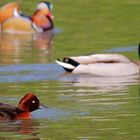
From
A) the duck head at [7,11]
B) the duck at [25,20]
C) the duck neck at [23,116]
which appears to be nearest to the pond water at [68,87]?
the duck neck at [23,116]

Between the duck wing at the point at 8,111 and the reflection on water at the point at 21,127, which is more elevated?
the duck wing at the point at 8,111

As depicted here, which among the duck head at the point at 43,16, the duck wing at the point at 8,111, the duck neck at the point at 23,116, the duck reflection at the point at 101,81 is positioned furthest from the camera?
the duck head at the point at 43,16

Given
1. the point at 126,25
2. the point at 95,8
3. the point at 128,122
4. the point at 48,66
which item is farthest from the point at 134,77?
the point at 95,8

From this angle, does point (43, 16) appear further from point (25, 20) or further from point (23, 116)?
point (23, 116)

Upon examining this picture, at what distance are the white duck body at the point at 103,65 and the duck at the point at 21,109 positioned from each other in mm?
4227

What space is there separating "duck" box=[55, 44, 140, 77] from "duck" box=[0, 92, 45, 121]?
422 cm

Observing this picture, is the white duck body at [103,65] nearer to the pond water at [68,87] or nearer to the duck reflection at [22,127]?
the pond water at [68,87]

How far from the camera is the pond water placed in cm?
1379

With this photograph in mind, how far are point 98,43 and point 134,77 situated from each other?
13.0 feet

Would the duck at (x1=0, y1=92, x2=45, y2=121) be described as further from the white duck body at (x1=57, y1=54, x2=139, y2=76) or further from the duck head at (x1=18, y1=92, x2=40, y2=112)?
the white duck body at (x1=57, y1=54, x2=139, y2=76)

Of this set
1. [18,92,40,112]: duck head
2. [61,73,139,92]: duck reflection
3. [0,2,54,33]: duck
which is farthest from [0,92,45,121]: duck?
[0,2,54,33]: duck

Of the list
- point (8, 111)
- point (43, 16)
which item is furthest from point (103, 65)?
point (43, 16)

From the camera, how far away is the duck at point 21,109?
14.5m

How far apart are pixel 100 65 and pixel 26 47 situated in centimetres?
378
